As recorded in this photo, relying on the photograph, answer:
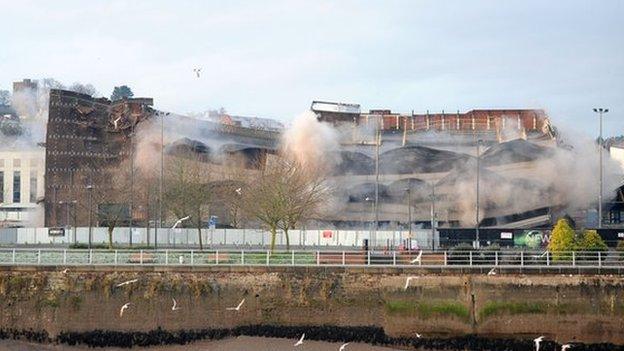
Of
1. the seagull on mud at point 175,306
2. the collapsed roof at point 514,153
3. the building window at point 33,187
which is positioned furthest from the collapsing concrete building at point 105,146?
the seagull on mud at point 175,306

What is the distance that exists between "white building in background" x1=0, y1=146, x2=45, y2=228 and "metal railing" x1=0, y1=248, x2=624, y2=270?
3064 inches

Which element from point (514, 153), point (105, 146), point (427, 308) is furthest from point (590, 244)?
point (105, 146)

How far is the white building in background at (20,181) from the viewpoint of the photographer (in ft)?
418

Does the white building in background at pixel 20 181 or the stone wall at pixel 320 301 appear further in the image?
the white building in background at pixel 20 181

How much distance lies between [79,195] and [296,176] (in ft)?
143

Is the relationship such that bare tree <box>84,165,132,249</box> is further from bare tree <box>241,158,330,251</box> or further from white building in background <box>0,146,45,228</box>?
white building in background <box>0,146,45,228</box>

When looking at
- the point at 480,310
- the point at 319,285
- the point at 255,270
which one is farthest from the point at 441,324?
the point at 255,270

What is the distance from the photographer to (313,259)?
50.9 meters

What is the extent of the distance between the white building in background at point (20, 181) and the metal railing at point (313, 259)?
77826 mm

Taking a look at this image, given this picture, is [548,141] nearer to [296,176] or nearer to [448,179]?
[448,179]

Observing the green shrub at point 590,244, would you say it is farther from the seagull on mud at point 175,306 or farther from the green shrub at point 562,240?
the seagull on mud at point 175,306

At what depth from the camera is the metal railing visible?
162ft

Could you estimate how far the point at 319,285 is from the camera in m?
48.5

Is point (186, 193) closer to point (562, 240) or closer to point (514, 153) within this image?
point (562, 240)
